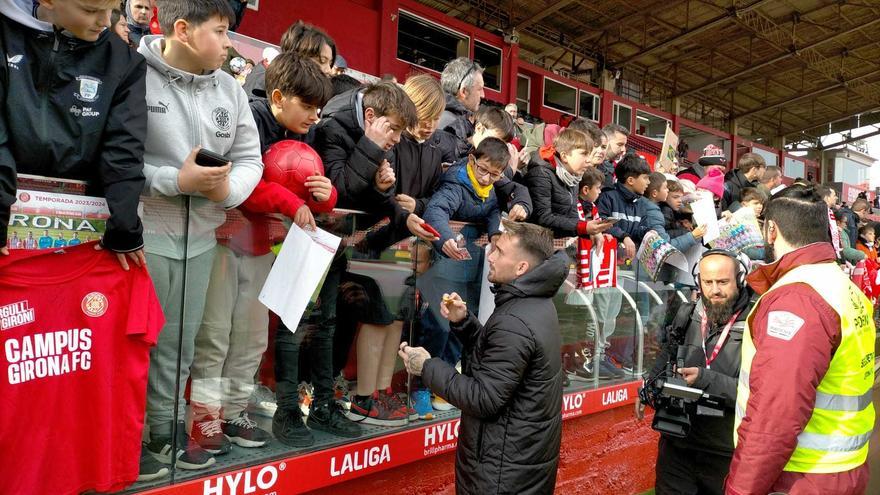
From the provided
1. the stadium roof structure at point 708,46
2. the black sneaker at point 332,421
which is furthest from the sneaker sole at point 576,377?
the stadium roof structure at point 708,46

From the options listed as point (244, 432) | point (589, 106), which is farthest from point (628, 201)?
point (589, 106)

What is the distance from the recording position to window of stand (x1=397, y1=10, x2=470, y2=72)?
1353 cm

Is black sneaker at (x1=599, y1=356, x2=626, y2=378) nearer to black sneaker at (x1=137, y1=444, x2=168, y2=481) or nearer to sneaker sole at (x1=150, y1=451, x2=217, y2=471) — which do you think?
sneaker sole at (x1=150, y1=451, x2=217, y2=471)

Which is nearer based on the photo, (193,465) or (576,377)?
(193,465)

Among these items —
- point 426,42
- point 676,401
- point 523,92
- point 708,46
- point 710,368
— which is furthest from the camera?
point 708,46

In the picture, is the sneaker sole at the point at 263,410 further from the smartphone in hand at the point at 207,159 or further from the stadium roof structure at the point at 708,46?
the stadium roof structure at the point at 708,46

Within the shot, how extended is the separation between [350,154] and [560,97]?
17611 mm

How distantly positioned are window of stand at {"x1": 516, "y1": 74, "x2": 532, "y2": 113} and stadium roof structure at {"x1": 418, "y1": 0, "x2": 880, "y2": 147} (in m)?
1.51

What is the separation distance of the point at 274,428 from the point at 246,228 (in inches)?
35.4

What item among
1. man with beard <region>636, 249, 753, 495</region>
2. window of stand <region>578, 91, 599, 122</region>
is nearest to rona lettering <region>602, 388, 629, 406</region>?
man with beard <region>636, 249, 753, 495</region>

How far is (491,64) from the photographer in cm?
1631

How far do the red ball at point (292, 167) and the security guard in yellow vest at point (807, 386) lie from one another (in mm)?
2005

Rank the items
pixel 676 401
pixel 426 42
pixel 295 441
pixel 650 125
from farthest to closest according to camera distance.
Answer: pixel 650 125
pixel 426 42
pixel 676 401
pixel 295 441

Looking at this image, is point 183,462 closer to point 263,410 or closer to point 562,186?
point 263,410
